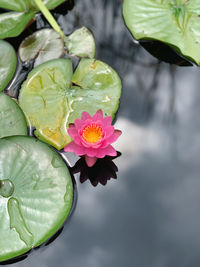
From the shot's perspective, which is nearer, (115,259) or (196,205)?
(115,259)

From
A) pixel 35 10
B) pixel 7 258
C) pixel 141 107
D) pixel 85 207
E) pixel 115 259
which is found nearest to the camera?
pixel 7 258

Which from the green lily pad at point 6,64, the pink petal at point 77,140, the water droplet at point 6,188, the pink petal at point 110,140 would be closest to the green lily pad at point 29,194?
the water droplet at point 6,188

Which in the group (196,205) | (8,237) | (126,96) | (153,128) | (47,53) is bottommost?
(196,205)

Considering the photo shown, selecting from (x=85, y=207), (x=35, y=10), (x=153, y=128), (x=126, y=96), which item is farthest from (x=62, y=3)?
(x=85, y=207)

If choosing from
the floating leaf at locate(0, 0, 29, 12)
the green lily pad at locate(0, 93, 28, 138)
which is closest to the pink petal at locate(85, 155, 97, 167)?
the green lily pad at locate(0, 93, 28, 138)

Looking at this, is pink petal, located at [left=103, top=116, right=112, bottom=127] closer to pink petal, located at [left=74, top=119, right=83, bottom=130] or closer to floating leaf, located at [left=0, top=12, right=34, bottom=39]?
pink petal, located at [left=74, top=119, right=83, bottom=130]

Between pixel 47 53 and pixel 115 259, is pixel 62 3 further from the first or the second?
pixel 115 259

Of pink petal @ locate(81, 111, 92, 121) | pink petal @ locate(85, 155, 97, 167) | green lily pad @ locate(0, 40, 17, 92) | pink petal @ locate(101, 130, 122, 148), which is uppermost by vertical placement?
green lily pad @ locate(0, 40, 17, 92)
